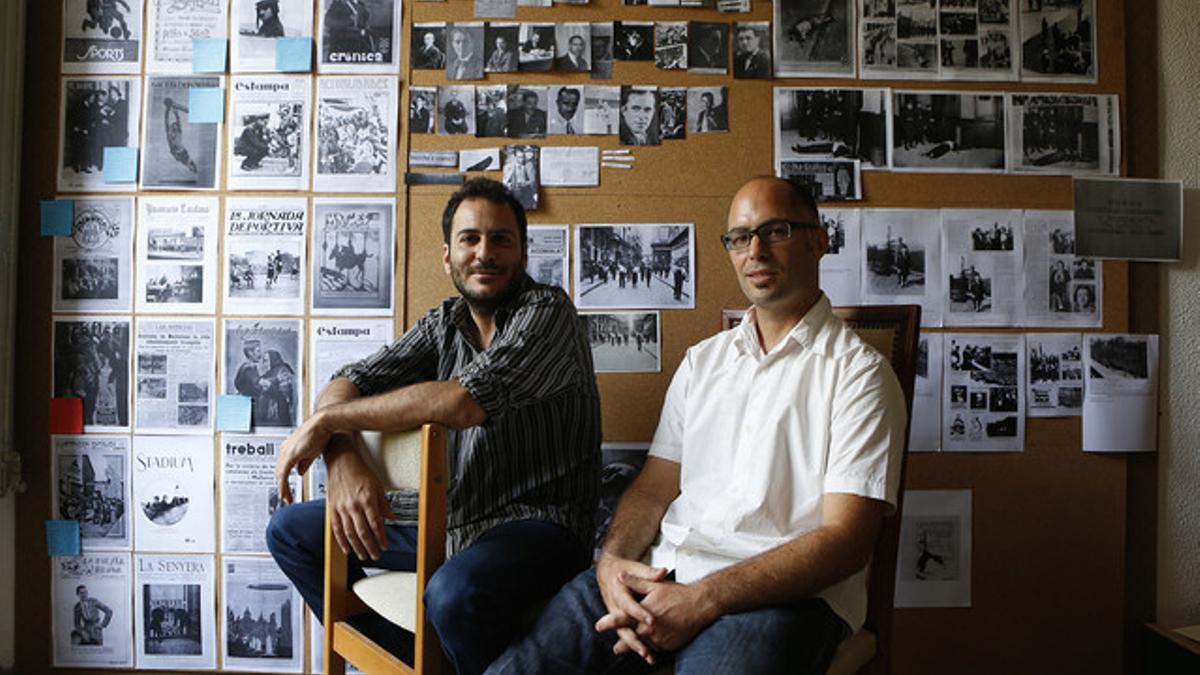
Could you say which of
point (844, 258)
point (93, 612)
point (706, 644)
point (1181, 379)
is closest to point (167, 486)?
point (93, 612)

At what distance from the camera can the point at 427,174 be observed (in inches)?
77.4

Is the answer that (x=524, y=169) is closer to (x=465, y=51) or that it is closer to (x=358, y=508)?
(x=465, y=51)

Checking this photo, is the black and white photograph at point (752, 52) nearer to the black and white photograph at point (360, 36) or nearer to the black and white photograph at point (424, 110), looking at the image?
the black and white photograph at point (424, 110)

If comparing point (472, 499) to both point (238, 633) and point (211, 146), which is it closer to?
point (238, 633)

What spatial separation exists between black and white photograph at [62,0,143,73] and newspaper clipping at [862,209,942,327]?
6.92ft

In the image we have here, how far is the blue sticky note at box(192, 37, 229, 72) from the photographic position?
2000 millimetres

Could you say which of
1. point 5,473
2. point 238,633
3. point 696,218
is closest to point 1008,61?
point 696,218

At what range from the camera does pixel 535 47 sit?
77.4 inches

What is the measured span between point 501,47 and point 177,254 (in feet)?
3.55

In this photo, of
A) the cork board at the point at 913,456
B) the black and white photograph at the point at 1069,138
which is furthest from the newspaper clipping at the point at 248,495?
the black and white photograph at the point at 1069,138

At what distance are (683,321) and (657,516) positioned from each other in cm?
66

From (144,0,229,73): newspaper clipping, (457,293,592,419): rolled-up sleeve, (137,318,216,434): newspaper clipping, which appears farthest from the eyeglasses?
(144,0,229,73): newspaper clipping

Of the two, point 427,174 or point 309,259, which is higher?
point 427,174

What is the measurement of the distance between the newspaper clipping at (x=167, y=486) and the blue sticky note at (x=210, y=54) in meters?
1.04
